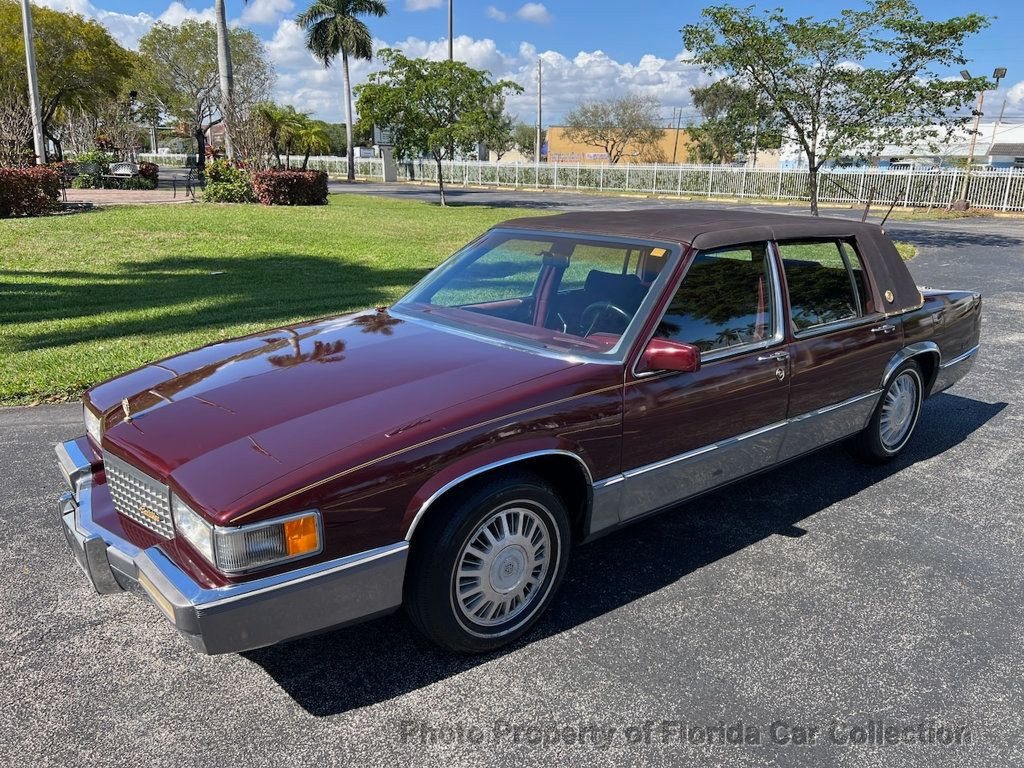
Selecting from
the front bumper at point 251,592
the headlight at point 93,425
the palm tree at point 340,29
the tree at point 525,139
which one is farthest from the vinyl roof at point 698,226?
the tree at point 525,139

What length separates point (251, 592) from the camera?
2.34m

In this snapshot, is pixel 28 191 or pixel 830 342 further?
pixel 28 191

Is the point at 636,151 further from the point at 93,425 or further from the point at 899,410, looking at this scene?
the point at 93,425

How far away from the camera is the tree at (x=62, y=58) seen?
37.5m

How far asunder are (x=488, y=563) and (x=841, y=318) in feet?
8.48

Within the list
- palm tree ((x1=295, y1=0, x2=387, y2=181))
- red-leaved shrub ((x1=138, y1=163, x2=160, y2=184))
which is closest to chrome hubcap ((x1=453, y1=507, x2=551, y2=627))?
red-leaved shrub ((x1=138, y1=163, x2=160, y2=184))

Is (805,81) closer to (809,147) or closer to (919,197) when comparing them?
(809,147)

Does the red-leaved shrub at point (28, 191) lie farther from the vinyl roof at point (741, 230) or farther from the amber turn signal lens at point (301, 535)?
the amber turn signal lens at point (301, 535)

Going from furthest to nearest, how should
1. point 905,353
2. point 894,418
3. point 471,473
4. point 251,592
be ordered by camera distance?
point 894,418
point 905,353
point 471,473
point 251,592

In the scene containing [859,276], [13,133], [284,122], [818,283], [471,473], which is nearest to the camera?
[471,473]

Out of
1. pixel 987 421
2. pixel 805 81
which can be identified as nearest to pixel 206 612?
pixel 987 421

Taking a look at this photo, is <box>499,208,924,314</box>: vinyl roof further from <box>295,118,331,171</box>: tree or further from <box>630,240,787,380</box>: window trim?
<box>295,118,331,171</box>: tree

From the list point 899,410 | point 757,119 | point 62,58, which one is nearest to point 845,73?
point 757,119

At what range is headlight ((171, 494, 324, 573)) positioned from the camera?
2.33 m
